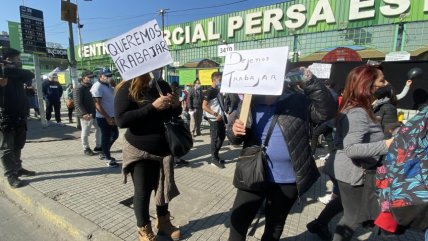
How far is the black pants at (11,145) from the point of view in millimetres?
3896

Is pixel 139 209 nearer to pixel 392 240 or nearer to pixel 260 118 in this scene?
pixel 260 118

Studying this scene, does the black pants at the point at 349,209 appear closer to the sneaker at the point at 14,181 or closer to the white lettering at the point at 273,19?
the sneaker at the point at 14,181

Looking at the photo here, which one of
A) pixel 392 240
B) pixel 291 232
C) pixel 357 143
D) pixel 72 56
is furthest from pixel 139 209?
pixel 72 56

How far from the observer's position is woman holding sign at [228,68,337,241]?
1952mm

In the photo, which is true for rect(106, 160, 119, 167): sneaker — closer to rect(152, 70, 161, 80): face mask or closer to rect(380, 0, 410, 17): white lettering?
rect(152, 70, 161, 80): face mask

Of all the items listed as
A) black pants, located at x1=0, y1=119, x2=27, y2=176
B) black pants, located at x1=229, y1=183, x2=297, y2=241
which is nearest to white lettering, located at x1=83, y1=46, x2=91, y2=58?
black pants, located at x1=0, y1=119, x2=27, y2=176

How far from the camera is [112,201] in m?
3.55

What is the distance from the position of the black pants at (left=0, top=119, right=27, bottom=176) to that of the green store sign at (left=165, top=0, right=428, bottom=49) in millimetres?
14396

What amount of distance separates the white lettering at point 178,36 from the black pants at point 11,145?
1827 cm

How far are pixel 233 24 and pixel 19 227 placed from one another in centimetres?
1744

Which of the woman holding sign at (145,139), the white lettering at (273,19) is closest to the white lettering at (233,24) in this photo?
the white lettering at (273,19)

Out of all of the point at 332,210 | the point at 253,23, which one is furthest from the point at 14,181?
the point at 253,23

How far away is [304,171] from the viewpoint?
1.96 m

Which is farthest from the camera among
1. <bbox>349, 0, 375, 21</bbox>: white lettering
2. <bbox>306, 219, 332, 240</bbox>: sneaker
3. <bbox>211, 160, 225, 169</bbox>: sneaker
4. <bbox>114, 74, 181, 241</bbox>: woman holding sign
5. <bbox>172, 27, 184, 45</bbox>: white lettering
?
<bbox>172, 27, 184, 45</bbox>: white lettering
